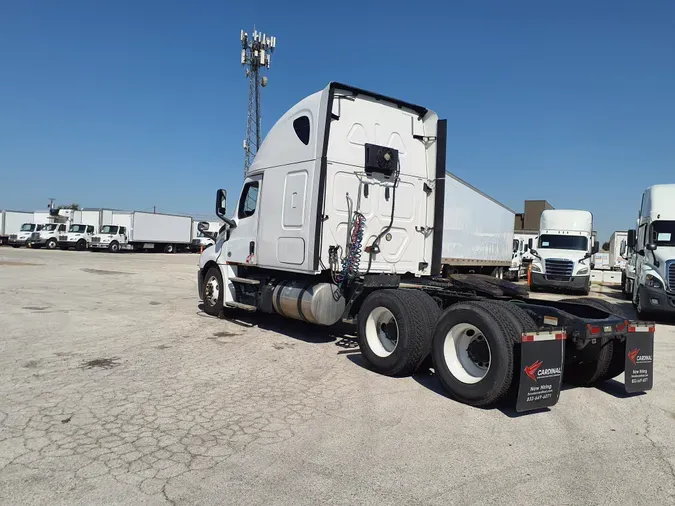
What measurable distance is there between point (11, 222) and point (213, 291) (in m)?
42.3

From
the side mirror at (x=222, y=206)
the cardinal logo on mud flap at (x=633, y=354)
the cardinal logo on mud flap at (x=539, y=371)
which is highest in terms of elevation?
the side mirror at (x=222, y=206)

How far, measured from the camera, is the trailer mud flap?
15.0 feet

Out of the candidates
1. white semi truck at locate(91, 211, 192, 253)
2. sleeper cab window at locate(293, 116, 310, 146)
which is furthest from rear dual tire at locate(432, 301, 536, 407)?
white semi truck at locate(91, 211, 192, 253)

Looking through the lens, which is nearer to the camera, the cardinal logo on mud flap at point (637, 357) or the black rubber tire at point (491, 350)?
the black rubber tire at point (491, 350)

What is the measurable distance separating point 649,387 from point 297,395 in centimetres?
384

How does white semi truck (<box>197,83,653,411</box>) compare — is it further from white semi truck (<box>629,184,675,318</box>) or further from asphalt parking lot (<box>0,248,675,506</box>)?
white semi truck (<box>629,184,675,318</box>)

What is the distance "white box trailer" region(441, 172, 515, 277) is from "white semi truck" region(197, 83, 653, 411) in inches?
275

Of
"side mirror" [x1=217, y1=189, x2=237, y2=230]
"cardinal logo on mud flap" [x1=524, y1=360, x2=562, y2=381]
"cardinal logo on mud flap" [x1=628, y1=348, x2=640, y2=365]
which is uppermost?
"side mirror" [x1=217, y1=189, x2=237, y2=230]

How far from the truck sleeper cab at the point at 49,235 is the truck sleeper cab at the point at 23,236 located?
591mm

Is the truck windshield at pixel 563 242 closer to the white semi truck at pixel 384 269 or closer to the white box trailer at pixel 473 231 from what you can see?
the white box trailer at pixel 473 231

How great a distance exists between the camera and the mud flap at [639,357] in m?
5.32

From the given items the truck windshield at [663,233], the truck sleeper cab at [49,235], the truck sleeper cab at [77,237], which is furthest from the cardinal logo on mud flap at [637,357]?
the truck sleeper cab at [49,235]

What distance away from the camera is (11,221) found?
43.6 m

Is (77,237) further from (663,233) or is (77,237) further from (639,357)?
(639,357)
